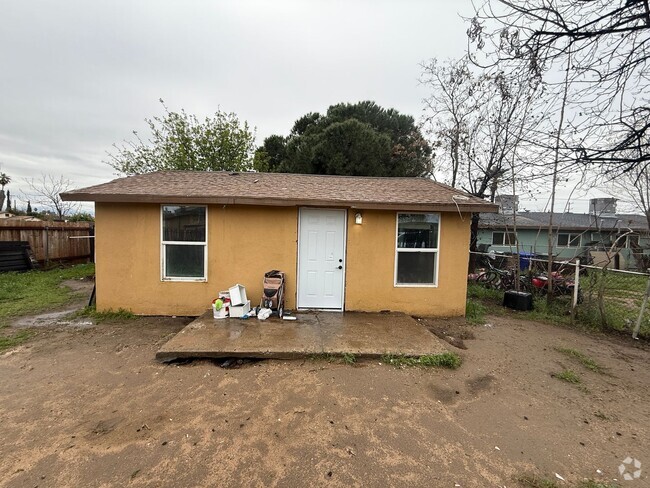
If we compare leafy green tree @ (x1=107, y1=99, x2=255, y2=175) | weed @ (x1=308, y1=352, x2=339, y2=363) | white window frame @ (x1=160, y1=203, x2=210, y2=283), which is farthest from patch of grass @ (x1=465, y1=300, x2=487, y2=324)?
leafy green tree @ (x1=107, y1=99, x2=255, y2=175)

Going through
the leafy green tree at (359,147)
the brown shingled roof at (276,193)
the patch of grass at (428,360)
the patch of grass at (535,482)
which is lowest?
the patch of grass at (535,482)

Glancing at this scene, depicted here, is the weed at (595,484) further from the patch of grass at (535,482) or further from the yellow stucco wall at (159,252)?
the yellow stucco wall at (159,252)

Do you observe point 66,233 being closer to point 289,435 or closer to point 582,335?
point 289,435

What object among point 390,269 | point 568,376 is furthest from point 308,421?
point 390,269

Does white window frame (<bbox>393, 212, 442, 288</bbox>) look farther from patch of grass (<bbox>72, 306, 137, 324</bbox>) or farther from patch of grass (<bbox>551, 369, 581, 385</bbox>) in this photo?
patch of grass (<bbox>72, 306, 137, 324</bbox>)

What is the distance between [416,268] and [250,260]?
3387mm

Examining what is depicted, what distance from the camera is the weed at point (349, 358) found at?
3.95m

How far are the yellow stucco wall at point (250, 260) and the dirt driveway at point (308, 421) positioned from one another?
1.55 m

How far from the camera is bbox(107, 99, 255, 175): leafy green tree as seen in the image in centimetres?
1387

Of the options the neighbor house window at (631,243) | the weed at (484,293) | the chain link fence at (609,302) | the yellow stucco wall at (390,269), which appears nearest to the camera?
the chain link fence at (609,302)

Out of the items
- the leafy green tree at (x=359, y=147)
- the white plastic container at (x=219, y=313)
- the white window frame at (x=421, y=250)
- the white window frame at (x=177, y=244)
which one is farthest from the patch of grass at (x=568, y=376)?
the leafy green tree at (x=359, y=147)

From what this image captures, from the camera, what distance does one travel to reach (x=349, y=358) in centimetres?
399

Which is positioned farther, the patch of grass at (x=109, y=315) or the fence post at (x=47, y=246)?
the fence post at (x=47, y=246)

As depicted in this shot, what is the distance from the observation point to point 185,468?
221 cm
